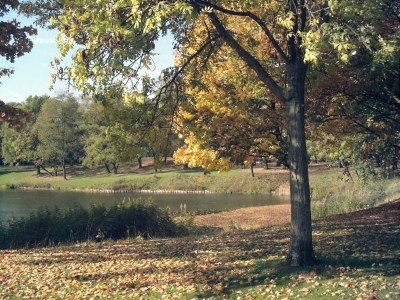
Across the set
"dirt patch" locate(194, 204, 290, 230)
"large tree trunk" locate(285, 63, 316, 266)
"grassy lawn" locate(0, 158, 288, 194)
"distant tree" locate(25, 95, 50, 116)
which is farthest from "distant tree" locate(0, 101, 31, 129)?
"distant tree" locate(25, 95, 50, 116)

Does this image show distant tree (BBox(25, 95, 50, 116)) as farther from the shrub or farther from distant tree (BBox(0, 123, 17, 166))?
the shrub

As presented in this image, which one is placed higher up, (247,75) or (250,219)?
(247,75)

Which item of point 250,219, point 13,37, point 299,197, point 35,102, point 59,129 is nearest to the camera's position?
point 299,197

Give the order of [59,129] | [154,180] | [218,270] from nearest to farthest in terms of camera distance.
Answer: [218,270]
[154,180]
[59,129]

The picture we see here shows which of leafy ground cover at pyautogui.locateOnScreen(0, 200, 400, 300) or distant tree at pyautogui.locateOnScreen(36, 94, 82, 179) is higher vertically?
distant tree at pyautogui.locateOnScreen(36, 94, 82, 179)

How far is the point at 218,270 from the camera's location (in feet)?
27.2

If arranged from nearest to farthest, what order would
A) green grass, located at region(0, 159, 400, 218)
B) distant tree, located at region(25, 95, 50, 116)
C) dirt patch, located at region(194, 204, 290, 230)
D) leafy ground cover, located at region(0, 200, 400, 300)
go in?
leafy ground cover, located at region(0, 200, 400, 300) → dirt patch, located at region(194, 204, 290, 230) → green grass, located at region(0, 159, 400, 218) → distant tree, located at region(25, 95, 50, 116)

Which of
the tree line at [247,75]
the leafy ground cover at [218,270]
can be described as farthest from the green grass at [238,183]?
the leafy ground cover at [218,270]

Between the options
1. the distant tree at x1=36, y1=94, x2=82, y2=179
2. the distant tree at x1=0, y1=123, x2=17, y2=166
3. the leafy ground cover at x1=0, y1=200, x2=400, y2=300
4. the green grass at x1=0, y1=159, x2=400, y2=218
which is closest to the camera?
the leafy ground cover at x1=0, y1=200, x2=400, y2=300

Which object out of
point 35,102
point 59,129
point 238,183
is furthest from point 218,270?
point 35,102

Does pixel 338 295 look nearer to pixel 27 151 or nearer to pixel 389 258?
pixel 389 258

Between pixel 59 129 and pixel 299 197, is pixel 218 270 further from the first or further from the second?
pixel 59 129

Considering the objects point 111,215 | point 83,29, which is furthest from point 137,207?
point 83,29

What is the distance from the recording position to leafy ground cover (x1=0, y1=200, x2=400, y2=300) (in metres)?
6.94
